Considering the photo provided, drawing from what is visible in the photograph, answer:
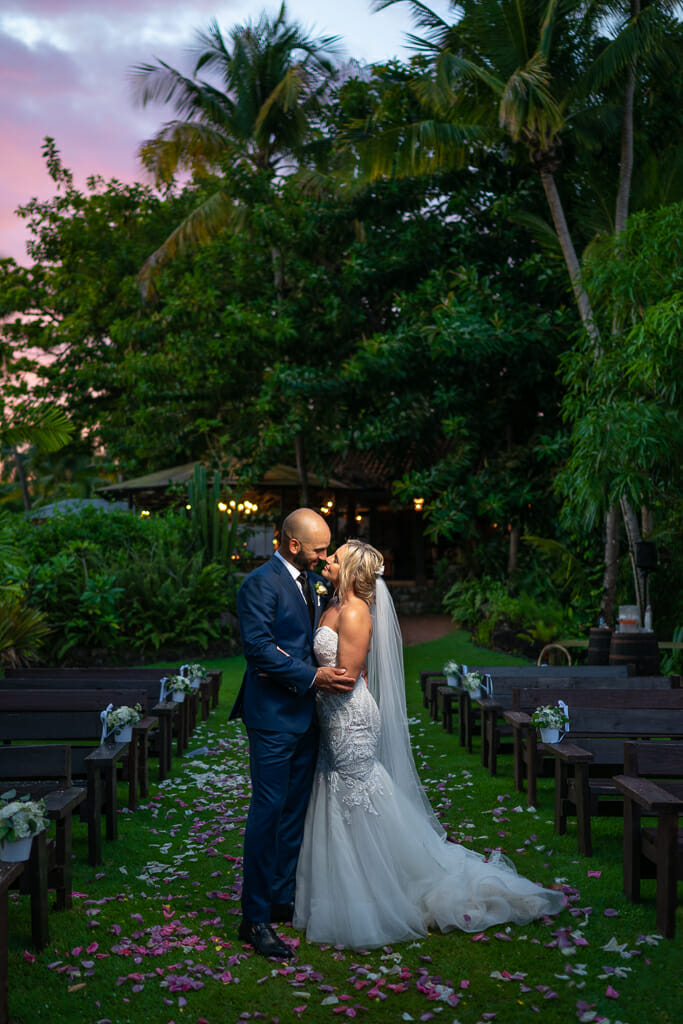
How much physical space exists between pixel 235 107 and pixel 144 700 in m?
20.2

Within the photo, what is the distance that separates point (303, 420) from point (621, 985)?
18.2 meters

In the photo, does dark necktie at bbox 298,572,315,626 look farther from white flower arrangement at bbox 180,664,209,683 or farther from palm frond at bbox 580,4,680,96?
palm frond at bbox 580,4,680,96

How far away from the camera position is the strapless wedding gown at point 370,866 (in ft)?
14.7

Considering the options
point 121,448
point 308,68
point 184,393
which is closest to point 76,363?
point 121,448

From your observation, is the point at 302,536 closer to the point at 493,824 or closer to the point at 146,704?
the point at 493,824

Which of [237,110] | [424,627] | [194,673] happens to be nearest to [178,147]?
[237,110]

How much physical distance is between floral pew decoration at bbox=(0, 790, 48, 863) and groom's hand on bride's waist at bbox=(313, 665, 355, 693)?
1.40 m

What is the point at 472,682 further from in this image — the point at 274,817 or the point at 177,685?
the point at 274,817

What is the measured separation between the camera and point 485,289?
1953cm

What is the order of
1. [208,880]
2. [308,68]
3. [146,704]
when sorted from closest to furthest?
[208,880], [146,704], [308,68]

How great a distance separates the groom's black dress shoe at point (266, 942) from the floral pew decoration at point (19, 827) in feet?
3.70

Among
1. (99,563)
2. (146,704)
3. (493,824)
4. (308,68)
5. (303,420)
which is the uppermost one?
(308,68)

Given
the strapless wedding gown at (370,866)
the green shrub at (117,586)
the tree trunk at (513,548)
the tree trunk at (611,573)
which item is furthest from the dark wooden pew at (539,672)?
the tree trunk at (513,548)

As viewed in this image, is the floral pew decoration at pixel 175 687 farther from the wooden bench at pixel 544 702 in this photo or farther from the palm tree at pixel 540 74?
the palm tree at pixel 540 74
